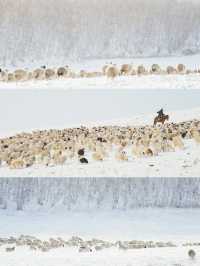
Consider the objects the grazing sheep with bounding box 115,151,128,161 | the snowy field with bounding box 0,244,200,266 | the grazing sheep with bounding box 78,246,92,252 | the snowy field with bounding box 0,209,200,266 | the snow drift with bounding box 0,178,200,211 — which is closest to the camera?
the snowy field with bounding box 0,244,200,266

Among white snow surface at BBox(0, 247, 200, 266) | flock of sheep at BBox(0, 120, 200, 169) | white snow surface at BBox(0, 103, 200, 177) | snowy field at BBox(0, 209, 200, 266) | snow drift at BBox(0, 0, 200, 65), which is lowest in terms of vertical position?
white snow surface at BBox(0, 247, 200, 266)

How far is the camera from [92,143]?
401 cm

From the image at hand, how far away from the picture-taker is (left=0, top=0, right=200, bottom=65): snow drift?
13.3ft

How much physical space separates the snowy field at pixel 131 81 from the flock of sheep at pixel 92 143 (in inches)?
8.4

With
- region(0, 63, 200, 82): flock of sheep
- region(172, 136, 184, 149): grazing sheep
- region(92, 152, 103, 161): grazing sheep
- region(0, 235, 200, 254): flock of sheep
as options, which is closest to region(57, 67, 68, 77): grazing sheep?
region(0, 63, 200, 82): flock of sheep

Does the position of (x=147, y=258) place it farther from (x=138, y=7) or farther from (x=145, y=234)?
(x=138, y=7)

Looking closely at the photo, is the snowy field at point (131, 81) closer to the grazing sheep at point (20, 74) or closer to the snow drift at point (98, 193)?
the grazing sheep at point (20, 74)

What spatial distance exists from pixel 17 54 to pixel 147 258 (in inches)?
66.5

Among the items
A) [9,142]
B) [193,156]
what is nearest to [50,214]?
[9,142]

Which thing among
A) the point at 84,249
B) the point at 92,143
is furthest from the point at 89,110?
the point at 84,249

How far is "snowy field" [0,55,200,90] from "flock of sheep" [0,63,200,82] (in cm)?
2

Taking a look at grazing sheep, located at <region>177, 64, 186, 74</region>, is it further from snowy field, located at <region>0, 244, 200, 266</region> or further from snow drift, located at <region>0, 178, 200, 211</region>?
snowy field, located at <region>0, 244, 200, 266</region>

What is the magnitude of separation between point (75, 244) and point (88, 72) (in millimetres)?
1093

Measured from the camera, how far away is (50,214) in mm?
3822
